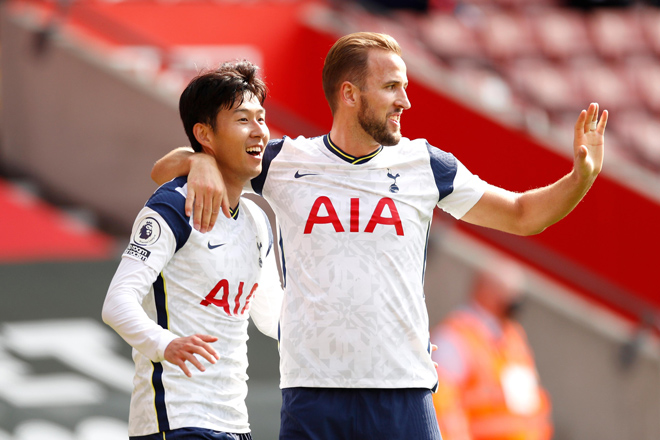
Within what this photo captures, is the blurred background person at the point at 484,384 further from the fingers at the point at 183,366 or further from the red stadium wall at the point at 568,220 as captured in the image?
the fingers at the point at 183,366

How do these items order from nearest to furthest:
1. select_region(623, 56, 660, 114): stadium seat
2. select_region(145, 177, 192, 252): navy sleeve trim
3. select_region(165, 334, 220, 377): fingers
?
select_region(165, 334, 220, 377): fingers → select_region(145, 177, 192, 252): navy sleeve trim → select_region(623, 56, 660, 114): stadium seat

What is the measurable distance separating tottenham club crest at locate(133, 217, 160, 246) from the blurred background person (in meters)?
3.11

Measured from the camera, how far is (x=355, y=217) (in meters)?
3.30

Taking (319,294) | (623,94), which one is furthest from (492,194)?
(623,94)

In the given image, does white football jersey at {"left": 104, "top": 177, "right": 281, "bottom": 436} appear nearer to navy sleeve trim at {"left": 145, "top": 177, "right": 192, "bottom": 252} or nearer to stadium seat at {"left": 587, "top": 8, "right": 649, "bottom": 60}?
navy sleeve trim at {"left": 145, "top": 177, "right": 192, "bottom": 252}

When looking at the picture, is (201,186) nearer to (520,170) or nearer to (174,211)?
(174,211)

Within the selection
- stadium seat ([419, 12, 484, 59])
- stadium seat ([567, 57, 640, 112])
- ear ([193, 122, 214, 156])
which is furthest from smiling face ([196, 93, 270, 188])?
stadium seat ([567, 57, 640, 112])

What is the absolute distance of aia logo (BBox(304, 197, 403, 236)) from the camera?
3295mm

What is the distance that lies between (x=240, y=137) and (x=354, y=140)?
0.42 meters

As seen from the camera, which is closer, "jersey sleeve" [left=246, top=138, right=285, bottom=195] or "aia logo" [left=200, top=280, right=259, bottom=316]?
"aia logo" [left=200, top=280, right=259, bottom=316]

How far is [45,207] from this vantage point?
26.6 feet

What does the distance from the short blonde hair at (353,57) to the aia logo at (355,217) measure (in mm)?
416

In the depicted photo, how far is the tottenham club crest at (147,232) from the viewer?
3.07 m

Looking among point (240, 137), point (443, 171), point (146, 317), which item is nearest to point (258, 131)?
point (240, 137)
